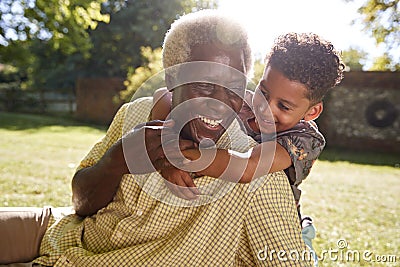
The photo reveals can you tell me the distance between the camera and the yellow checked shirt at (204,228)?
1.57 m

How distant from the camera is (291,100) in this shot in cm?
203

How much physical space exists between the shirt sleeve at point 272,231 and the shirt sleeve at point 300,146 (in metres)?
0.28

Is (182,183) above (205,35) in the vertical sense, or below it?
below

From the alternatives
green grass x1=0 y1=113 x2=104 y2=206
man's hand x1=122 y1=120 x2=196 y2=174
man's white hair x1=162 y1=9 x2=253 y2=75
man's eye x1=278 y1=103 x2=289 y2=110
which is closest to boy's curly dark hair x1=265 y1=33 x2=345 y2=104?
man's eye x1=278 y1=103 x2=289 y2=110

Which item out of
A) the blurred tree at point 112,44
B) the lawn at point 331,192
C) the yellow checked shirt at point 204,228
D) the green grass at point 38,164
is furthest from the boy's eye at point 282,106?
the blurred tree at point 112,44

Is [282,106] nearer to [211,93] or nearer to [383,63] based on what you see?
[211,93]

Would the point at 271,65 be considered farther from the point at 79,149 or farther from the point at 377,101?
the point at 377,101

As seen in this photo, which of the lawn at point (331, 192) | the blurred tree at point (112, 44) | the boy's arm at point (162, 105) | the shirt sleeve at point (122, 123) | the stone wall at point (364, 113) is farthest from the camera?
the blurred tree at point (112, 44)

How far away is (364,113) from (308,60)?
1332 cm

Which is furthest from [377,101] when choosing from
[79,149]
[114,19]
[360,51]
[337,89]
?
[360,51]

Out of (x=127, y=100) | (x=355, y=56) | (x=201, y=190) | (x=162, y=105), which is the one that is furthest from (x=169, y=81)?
(x=355, y=56)

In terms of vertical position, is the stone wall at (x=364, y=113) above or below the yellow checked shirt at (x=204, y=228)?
below

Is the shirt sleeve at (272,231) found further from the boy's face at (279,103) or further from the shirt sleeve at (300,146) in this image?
the boy's face at (279,103)

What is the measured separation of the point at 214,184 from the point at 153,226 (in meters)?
0.27
